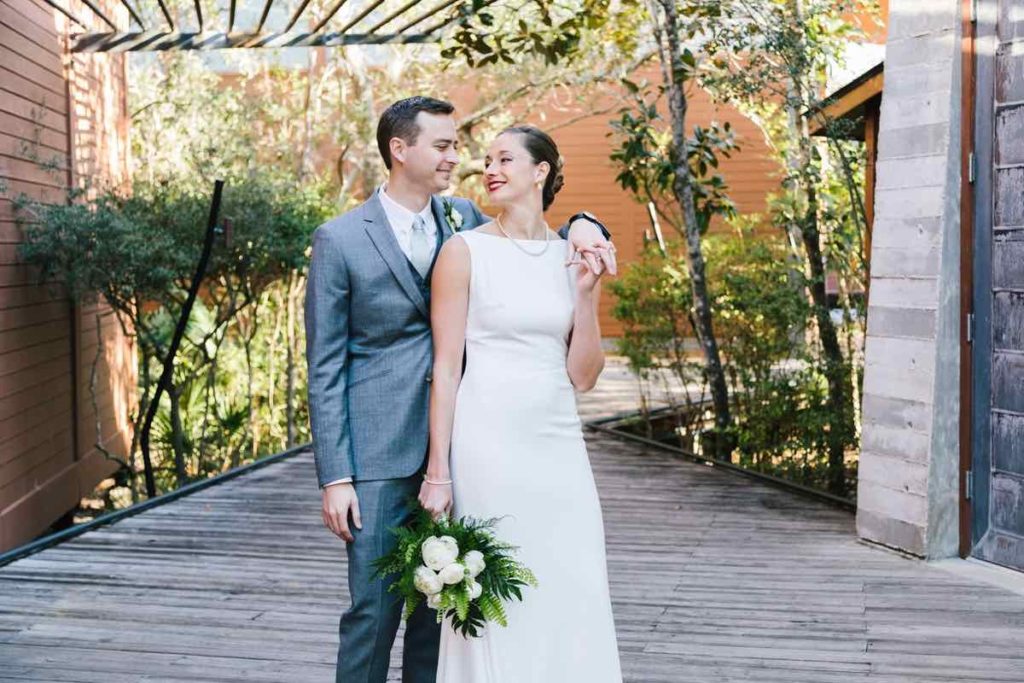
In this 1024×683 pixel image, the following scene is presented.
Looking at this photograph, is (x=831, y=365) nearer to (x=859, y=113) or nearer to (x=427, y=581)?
(x=859, y=113)

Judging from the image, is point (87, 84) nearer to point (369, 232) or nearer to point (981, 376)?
point (981, 376)

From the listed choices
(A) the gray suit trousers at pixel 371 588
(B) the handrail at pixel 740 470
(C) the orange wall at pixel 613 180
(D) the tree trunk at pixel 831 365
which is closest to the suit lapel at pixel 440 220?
(A) the gray suit trousers at pixel 371 588

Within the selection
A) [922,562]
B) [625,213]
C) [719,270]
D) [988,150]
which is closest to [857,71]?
[719,270]

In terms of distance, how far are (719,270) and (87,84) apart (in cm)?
505

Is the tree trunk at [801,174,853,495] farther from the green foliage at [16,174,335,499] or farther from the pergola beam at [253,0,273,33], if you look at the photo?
the pergola beam at [253,0,273,33]

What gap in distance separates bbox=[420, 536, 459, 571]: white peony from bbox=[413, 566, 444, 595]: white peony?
0.06 feet

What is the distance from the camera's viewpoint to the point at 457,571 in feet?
9.05

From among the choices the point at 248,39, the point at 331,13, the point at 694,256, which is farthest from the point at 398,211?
the point at 694,256

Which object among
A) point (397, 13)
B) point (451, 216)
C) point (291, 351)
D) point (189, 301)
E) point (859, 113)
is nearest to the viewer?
point (451, 216)

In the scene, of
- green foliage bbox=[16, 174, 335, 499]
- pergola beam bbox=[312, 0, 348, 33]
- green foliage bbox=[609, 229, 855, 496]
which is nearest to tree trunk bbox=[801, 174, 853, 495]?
green foliage bbox=[609, 229, 855, 496]

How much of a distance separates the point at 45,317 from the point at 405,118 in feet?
20.1

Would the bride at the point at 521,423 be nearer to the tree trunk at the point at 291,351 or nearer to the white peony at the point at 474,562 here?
the white peony at the point at 474,562

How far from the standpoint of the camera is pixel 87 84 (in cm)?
995

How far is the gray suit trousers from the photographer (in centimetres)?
296
